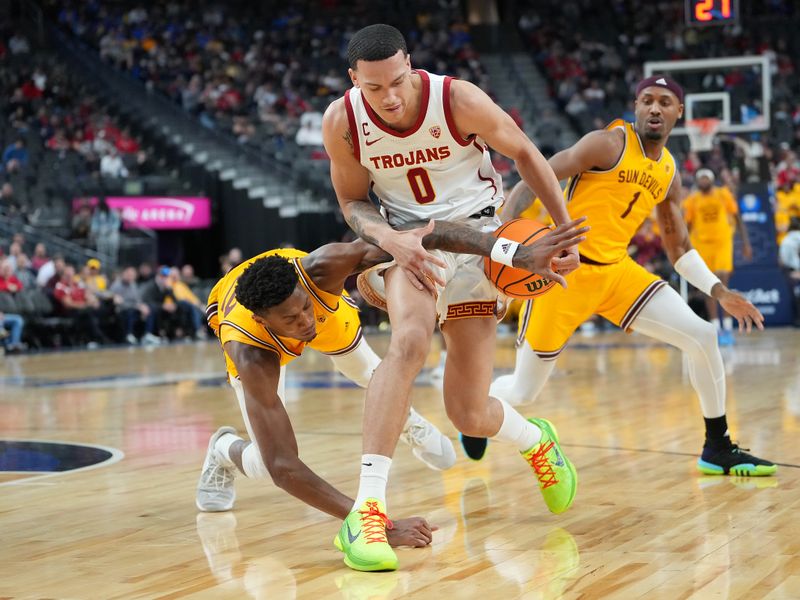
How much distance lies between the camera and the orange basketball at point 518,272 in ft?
14.1

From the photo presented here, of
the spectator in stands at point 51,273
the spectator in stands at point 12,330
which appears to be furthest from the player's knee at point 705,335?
the spectator in stands at point 51,273

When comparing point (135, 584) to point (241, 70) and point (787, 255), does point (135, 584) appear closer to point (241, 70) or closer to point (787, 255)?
point (787, 255)

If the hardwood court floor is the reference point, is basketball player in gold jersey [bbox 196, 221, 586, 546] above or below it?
above

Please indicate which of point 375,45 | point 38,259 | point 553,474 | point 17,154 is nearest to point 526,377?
point 553,474

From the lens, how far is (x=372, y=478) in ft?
12.9

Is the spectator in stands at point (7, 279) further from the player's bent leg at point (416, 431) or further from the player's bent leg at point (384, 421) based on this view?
the player's bent leg at point (384, 421)

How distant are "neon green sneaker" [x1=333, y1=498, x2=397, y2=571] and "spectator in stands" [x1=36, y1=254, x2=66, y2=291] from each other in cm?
1344

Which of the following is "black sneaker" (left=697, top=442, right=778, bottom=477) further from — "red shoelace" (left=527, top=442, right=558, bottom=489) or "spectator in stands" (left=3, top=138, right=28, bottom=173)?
"spectator in stands" (left=3, top=138, right=28, bottom=173)

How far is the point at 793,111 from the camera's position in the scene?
23.9 metres

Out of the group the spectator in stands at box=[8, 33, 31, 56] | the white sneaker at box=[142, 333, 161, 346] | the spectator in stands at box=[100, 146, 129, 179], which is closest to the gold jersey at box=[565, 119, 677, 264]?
the white sneaker at box=[142, 333, 161, 346]

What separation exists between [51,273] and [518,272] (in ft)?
44.2

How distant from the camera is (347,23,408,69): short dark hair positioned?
13.6 feet

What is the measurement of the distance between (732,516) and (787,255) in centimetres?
1358

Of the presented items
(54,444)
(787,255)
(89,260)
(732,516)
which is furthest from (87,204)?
(732,516)
